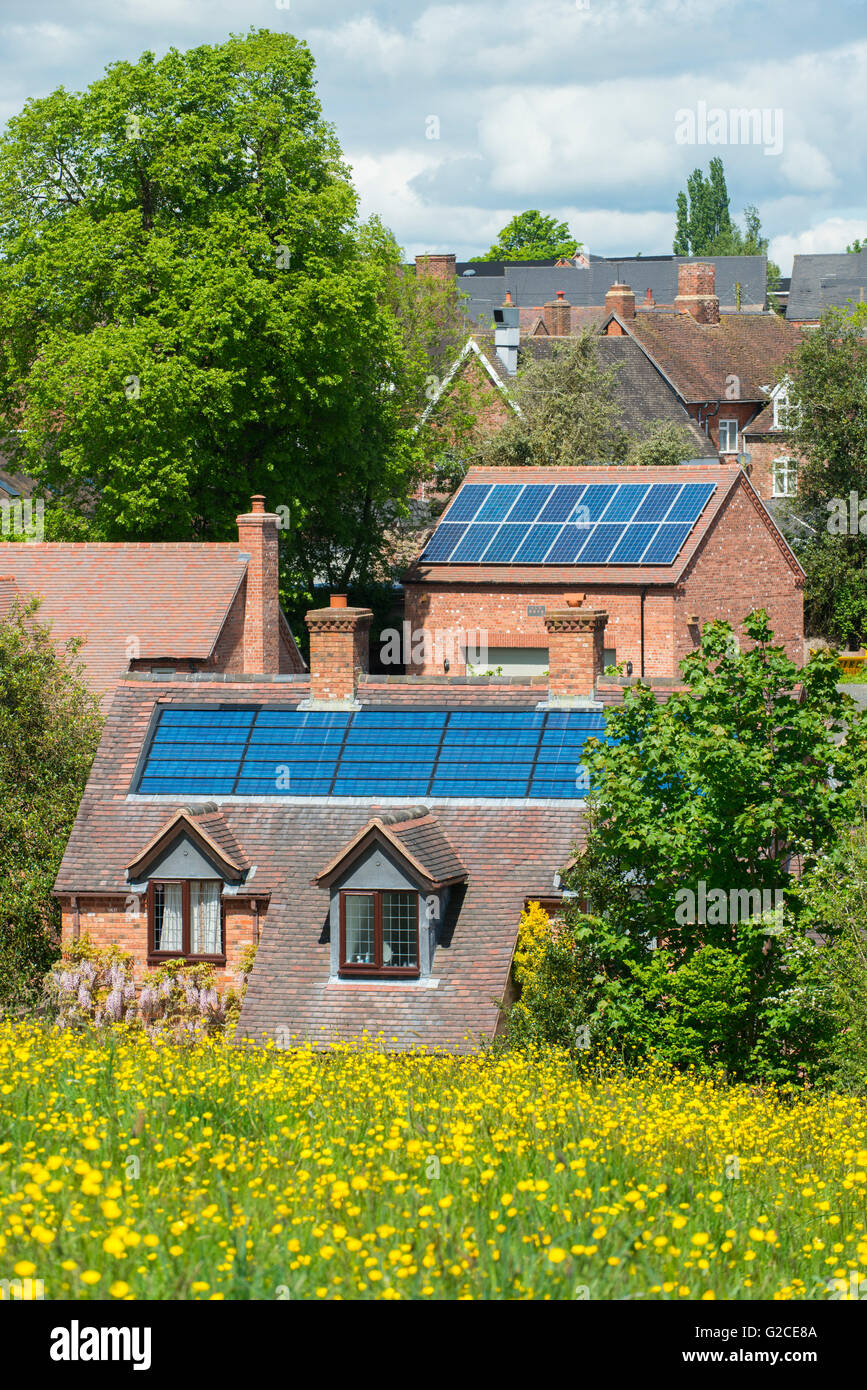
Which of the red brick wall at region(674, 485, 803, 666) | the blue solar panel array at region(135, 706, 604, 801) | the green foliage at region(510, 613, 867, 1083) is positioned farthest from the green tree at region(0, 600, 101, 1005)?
the red brick wall at region(674, 485, 803, 666)

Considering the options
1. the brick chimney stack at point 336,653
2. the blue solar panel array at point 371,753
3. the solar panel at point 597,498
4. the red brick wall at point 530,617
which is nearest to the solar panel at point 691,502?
the solar panel at point 597,498

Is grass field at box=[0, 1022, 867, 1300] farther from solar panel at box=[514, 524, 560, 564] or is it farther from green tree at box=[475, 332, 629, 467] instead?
green tree at box=[475, 332, 629, 467]

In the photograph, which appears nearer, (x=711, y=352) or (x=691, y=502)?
(x=691, y=502)

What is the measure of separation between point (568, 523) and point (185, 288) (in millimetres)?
12201

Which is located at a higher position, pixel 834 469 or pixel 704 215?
pixel 704 215

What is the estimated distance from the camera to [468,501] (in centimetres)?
4794

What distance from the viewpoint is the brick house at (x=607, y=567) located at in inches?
1682

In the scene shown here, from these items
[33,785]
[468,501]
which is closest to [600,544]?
[468,501]

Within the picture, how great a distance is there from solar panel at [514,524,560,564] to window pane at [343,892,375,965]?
23021 mm

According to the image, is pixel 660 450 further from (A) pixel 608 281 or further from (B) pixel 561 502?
(A) pixel 608 281

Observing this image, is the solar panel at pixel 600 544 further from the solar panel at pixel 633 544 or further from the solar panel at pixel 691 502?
the solar panel at pixel 691 502

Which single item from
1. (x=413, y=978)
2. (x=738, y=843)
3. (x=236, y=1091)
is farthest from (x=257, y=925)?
(x=236, y=1091)
